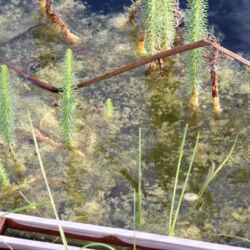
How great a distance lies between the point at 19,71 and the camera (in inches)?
172

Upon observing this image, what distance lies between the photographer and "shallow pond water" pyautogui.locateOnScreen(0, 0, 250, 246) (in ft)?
11.9

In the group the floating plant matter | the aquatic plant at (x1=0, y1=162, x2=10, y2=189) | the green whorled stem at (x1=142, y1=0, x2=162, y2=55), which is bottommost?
the aquatic plant at (x1=0, y1=162, x2=10, y2=189)

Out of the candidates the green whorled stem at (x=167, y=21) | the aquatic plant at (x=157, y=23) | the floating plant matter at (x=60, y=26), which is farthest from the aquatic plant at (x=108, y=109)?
the floating plant matter at (x=60, y=26)

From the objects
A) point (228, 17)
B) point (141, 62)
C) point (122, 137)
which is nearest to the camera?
point (141, 62)

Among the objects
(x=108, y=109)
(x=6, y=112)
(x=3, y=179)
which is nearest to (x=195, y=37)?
(x=108, y=109)

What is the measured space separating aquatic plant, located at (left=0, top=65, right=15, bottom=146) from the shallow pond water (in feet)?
0.80

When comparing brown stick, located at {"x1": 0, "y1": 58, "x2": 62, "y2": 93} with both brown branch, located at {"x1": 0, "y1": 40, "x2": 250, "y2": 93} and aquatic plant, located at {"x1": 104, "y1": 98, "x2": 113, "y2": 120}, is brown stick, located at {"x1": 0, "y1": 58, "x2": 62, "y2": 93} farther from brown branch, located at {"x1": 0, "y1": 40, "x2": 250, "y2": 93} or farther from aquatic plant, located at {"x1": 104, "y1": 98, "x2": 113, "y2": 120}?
aquatic plant, located at {"x1": 104, "y1": 98, "x2": 113, "y2": 120}

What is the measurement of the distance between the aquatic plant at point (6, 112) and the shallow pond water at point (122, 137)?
243 mm

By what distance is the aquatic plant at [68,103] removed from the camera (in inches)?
139

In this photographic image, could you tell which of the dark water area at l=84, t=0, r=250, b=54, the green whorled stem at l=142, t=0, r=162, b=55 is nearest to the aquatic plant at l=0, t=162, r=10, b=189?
the green whorled stem at l=142, t=0, r=162, b=55

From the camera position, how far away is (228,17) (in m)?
4.77

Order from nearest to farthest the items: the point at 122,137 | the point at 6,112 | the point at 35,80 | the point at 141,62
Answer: the point at 6,112 < the point at 141,62 < the point at 122,137 < the point at 35,80

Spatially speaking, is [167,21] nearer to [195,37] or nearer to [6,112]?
[195,37]

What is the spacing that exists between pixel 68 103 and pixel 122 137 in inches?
19.6
